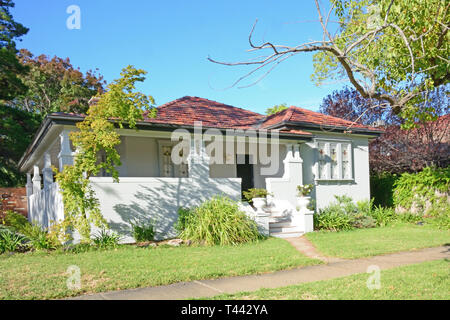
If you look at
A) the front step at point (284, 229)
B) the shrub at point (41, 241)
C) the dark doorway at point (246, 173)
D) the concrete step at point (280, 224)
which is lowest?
the front step at point (284, 229)

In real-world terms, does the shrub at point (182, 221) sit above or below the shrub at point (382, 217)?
above

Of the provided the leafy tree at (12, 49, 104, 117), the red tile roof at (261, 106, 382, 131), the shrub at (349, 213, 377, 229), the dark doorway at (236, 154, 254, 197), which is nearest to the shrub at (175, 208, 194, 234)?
the dark doorway at (236, 154, 254, 197)

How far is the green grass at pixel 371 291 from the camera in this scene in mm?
5145

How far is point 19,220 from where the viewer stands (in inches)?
390

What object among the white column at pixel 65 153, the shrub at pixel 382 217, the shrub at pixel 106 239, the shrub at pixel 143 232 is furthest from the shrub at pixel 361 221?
the white column at pixel 65 153

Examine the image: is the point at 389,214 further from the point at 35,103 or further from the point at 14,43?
the point at 35,103

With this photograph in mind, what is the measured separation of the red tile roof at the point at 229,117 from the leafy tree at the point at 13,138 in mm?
11625

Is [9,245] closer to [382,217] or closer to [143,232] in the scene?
[143,232]

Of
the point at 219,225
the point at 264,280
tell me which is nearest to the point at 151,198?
the point at 219,225

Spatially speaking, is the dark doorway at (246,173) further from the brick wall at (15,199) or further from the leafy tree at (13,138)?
the leafy tree at (13,138)

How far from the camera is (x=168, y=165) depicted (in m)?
13.5

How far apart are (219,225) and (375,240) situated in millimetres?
4425
